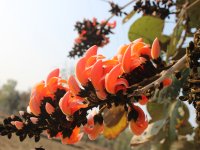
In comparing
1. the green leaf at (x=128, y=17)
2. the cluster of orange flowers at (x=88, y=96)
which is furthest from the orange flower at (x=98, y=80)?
the green leaf at (x=128, y=17)

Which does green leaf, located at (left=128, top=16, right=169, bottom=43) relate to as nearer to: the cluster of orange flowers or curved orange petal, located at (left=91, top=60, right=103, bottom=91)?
the cluster of orange flowers

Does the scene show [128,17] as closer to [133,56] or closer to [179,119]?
[179,119]

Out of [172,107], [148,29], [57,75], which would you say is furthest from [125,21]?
[57,75]

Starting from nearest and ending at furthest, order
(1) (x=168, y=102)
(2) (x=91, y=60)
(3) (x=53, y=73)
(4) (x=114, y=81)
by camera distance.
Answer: (4) (x=114, y=81), (2) (x=91, y=60), (3) (x=53, y=73), (1) (x=168, y=102)

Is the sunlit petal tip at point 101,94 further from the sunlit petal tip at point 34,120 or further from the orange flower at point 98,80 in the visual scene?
the sunlit petal tip at point 34,120

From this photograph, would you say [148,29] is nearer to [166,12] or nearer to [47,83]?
[166,12]

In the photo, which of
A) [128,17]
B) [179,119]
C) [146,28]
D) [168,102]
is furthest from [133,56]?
[128,17]

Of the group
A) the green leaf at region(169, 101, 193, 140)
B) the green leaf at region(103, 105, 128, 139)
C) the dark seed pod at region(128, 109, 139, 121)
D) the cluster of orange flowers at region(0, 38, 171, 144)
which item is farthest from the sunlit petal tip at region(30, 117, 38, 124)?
the green leaf at region(169, 101, 193, 140)

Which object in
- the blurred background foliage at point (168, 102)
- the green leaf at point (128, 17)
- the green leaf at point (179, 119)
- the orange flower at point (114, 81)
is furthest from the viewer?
the green leaf at point (128, 17)
